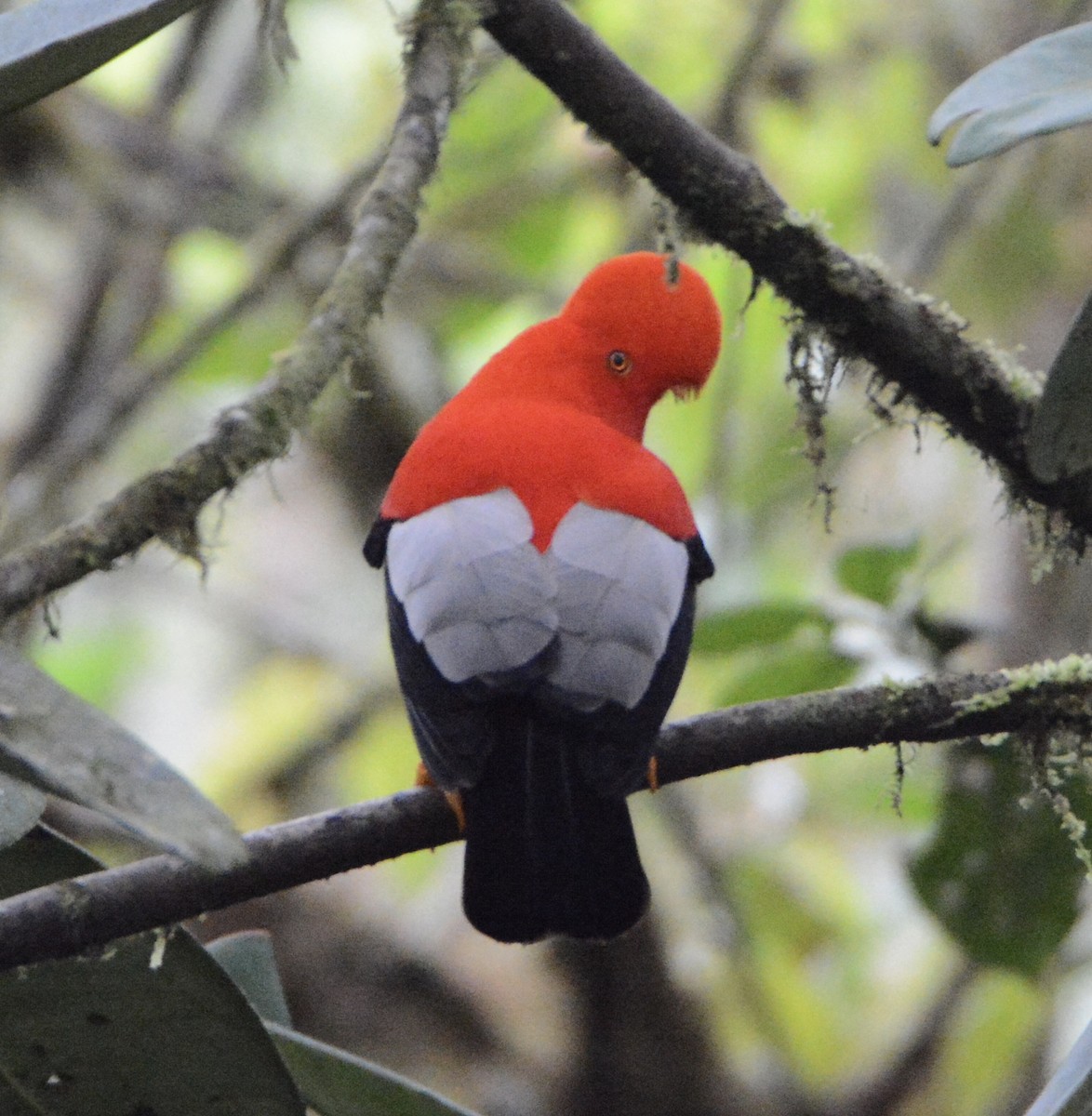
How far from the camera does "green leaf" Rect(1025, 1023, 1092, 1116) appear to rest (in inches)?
58.2

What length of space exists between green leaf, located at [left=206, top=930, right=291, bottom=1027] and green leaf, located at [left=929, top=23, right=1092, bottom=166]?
1268 millimetres

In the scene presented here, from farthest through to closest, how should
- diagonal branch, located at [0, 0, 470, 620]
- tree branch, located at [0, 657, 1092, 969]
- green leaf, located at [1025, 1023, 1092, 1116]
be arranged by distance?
diagonal branch, located at [0, 0, 470, 620]
tree branch, located at [0, 657, 1092, 969]
green leaf, located at [1025, 1023, 1092, 1116]

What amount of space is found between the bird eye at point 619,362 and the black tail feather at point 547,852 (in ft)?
3.04

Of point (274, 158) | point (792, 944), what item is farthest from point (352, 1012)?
point (274, 158)

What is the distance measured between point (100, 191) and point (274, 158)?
148cm

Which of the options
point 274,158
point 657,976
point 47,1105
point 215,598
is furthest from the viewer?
point 274,158

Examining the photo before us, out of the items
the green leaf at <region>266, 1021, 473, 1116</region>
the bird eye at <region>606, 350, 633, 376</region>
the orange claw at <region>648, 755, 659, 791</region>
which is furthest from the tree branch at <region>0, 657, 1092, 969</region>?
the bird eye at <region>606, 350, 633, 376</region>

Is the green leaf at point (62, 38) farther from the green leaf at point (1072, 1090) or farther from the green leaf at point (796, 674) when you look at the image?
the green leaf at point (796, 674)

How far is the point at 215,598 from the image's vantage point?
17.9 ft

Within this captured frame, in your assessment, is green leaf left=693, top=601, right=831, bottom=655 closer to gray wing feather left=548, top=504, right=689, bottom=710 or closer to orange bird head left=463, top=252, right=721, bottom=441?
orange bird head left=463, top=252, right=721, bottom=441

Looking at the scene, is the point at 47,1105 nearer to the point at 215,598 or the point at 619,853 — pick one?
the point at 619,853

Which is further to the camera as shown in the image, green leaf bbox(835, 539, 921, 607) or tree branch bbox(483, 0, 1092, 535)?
green leaf bbox(835, 539, 921, 607)

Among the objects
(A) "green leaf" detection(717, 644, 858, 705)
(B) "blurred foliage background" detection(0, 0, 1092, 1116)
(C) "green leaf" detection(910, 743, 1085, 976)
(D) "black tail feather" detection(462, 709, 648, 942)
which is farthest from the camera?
(B) "blurred foliage background" detection(0, 0, 1092, 1116)

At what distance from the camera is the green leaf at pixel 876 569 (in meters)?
2.78
